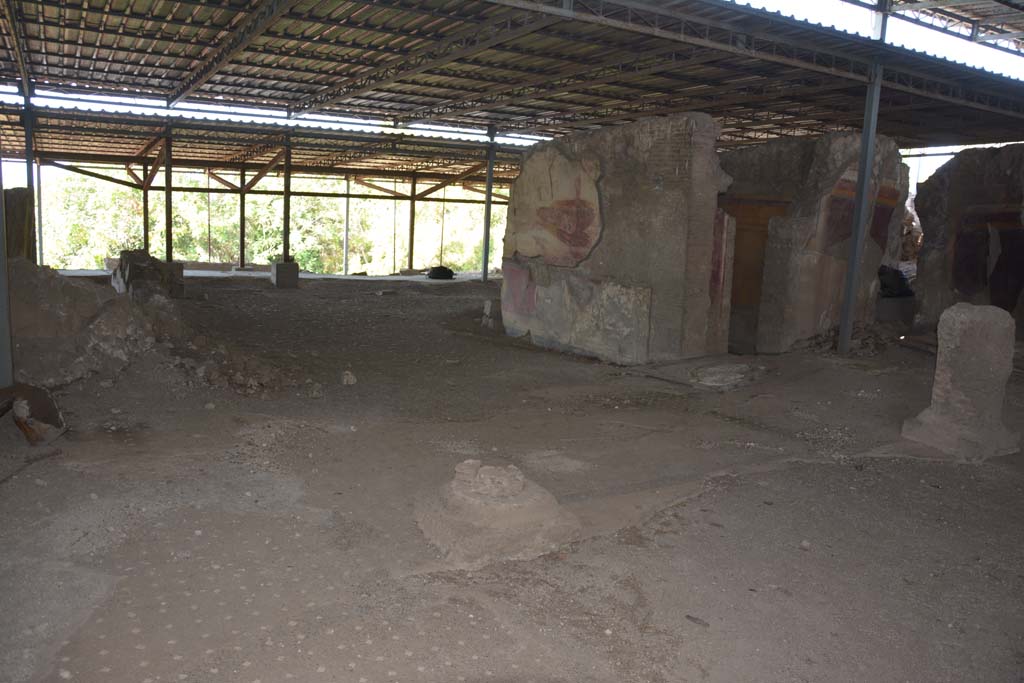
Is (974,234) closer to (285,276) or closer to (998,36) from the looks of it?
(998,36)

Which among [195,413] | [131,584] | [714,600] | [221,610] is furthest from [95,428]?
[714,600]

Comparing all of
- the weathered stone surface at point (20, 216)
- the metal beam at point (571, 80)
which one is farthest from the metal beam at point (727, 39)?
the weathered stone surface at point (20, 216)

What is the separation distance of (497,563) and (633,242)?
19.3ft

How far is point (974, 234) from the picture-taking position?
1144 cm

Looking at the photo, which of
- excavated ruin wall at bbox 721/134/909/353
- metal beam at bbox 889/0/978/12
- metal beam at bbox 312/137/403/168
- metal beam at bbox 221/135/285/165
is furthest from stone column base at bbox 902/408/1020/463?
metal beam at bbox 221/135/285/165

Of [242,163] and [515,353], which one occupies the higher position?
[242,163]

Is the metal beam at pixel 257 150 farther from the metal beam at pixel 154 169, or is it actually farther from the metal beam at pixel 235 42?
the metal beam at pixel 235 42

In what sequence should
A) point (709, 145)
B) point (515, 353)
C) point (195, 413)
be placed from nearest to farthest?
point (195, 413) < point (709, 145) < point (515, 353)

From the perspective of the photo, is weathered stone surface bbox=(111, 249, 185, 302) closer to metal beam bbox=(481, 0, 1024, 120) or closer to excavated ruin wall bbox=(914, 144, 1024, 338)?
metal beam bbox=(481, 0, 1024, 120)

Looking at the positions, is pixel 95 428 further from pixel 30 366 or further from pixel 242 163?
pixel 242 163

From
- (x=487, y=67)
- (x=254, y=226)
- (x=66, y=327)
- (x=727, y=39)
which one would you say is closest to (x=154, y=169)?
(x=487, y=67)

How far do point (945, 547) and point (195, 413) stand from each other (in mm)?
5587

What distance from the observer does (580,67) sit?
1099 cm

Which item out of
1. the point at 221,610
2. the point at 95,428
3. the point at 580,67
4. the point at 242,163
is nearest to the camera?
the point at 221,610
